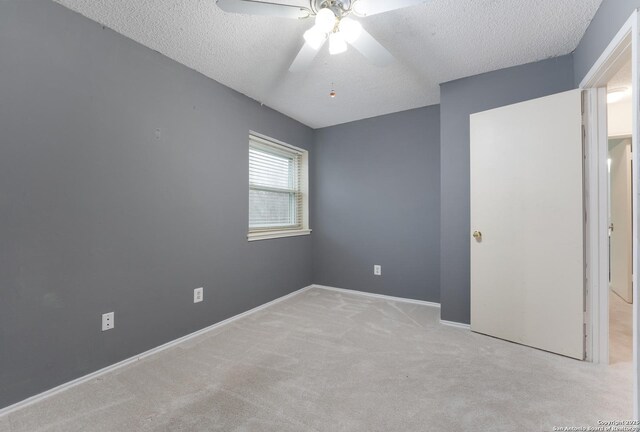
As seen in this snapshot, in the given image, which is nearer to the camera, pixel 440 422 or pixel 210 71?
pixel 440 422

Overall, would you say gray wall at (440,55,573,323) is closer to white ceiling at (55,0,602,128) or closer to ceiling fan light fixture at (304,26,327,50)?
white ceiling at (55,0,602,128)

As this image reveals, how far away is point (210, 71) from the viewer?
2.48m

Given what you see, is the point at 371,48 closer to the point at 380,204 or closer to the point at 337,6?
the point at 337,6

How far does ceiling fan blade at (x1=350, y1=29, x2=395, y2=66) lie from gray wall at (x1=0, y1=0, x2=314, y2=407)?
1542 mm

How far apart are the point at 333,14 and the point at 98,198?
183 cm

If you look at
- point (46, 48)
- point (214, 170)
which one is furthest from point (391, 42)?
point (46, 48)

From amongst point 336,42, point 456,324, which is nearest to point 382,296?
point 456,324

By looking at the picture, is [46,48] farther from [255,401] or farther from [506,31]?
[506,31]

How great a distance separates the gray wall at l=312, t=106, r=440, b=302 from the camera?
10.9ft

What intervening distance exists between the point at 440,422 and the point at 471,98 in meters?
2.53

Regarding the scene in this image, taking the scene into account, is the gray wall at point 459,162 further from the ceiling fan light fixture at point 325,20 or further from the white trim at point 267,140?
the white trim at point 267,140

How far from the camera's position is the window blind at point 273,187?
327cm

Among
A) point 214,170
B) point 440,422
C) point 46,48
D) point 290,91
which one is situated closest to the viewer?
point 440,422

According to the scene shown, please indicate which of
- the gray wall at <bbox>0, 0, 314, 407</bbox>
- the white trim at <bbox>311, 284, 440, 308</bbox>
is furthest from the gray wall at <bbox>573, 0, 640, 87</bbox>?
the gray wall at <bbox>0, 0, 314, 407</bbox>
